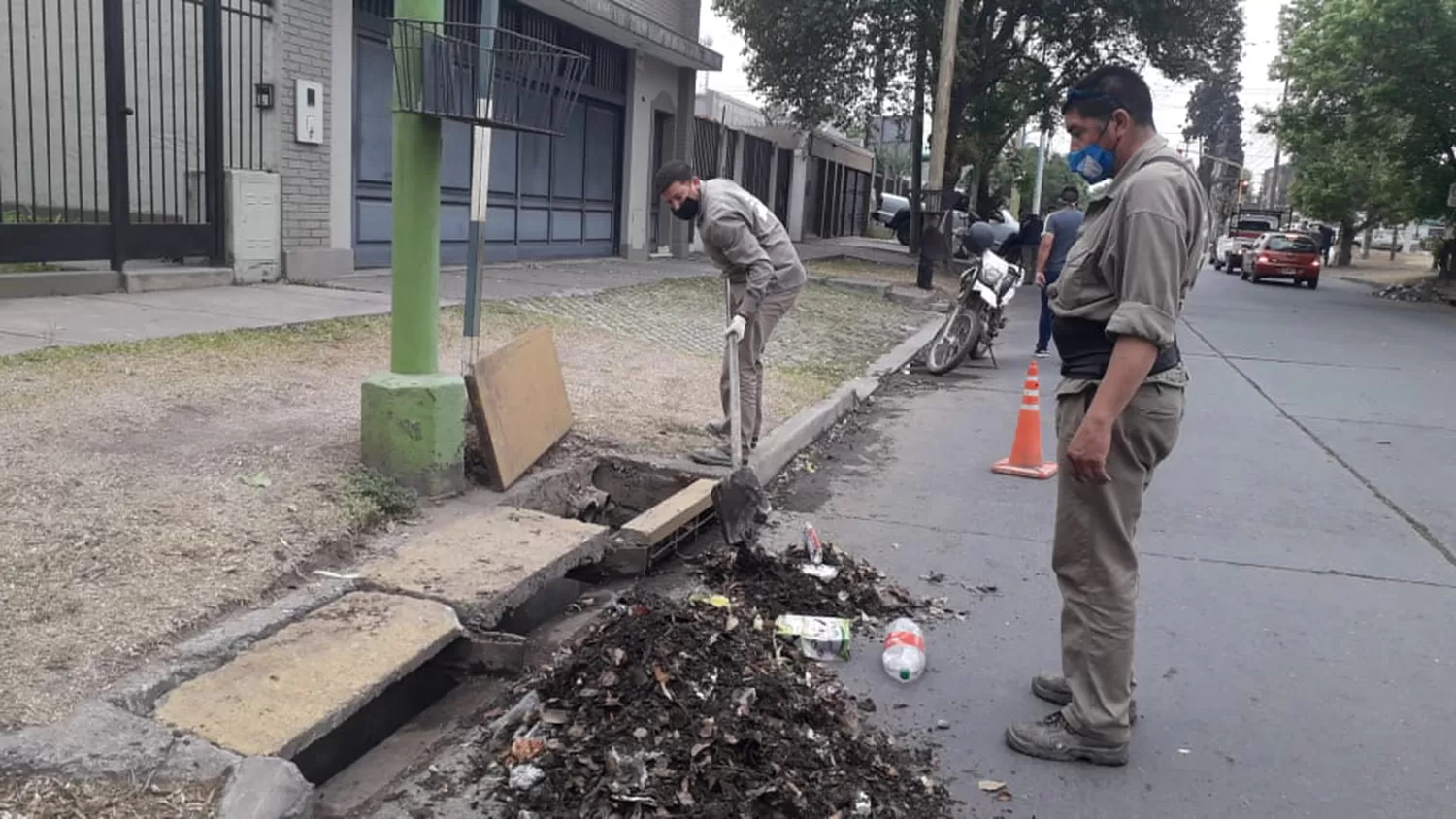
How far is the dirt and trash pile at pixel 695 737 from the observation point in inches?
115

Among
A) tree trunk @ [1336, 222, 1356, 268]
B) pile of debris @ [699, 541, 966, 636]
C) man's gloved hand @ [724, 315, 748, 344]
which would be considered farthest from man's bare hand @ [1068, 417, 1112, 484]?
tree trunk @ [1336, 222, 1356, 268]

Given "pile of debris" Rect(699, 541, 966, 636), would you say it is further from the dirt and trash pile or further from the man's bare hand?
the man's bare hand

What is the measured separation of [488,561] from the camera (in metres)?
4.31

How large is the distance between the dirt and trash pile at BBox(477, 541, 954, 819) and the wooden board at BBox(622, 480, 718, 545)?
1054 millimetres

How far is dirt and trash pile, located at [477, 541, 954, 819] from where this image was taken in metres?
2.91

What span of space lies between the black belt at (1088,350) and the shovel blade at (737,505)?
1914mm

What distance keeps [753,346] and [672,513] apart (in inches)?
50.5

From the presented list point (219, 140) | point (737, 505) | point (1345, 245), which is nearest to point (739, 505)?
point (737, 505)

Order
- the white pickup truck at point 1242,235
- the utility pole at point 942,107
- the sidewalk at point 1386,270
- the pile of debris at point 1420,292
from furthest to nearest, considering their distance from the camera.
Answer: the white pickup truck at point 1242,235 < the sidewalk at point 1386,270 < the pile of debris at point 1420,292 < the utility pole at point 942,107

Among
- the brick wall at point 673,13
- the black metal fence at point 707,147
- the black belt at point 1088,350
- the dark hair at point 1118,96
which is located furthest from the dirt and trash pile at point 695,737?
the black metal fence at point 707,147

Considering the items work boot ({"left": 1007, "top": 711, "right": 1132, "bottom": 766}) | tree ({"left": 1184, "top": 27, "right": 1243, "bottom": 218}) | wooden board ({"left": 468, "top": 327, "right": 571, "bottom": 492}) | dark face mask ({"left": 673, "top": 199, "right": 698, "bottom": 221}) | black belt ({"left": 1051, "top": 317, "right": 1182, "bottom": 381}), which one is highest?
tree ({"left": 1184, "top": 27, "right": 1243, "bottom": 218})

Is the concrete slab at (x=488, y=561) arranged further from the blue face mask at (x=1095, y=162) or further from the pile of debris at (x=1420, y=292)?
the pile of debris at (x=1420, y=292)

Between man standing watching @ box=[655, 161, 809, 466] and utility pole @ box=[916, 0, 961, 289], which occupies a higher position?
utility pole @ box=[916, 0, 961, 289]

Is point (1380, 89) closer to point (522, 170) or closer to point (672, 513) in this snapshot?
point (522, 170)
